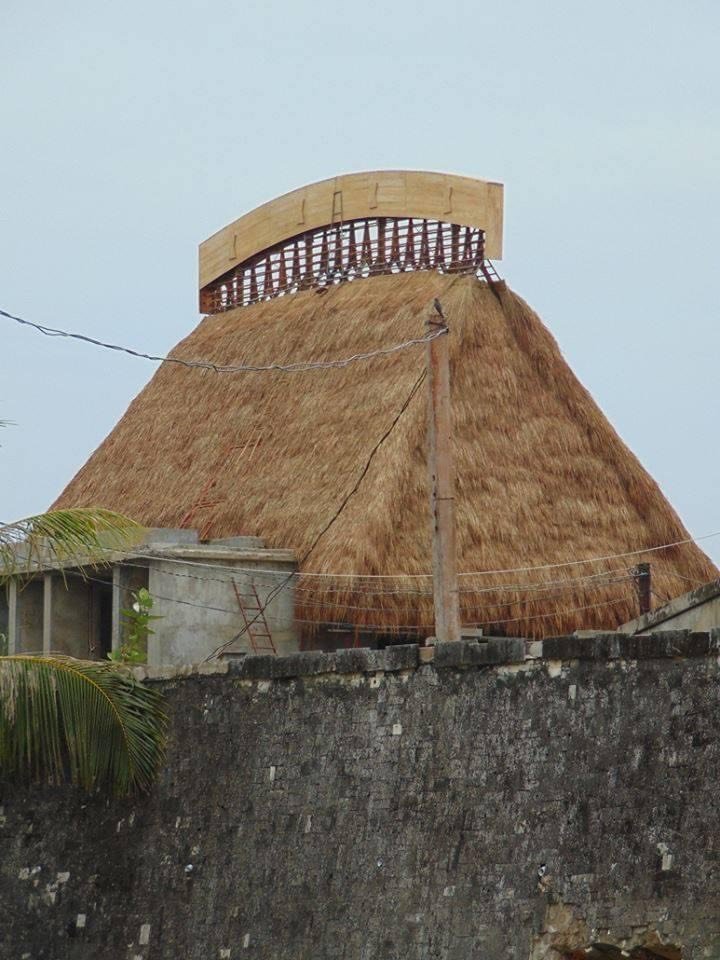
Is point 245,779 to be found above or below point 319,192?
below

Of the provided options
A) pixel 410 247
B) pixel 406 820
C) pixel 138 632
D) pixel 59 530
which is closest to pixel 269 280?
pixel 410 247

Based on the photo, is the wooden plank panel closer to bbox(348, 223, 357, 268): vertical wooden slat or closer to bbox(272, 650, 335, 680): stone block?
bbox(348, 223, 357, 268): vertical wooden slat

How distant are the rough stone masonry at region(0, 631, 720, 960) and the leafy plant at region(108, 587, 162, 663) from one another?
2.15 meters

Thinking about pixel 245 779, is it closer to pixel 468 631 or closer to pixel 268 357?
pixel 468 631

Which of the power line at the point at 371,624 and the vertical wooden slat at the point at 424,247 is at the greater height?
the vertical wooden slat at the point at 424,247

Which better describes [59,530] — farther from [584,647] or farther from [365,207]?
[365,207]

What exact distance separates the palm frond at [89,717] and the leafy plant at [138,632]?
172cm

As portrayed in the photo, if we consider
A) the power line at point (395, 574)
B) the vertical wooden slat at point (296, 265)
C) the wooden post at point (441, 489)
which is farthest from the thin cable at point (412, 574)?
the vertical wooden slat at point (296, 265)

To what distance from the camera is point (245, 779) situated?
15477 mm

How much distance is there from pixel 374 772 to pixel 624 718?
229 centimetres

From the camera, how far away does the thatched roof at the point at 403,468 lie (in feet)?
Answer: 68.0

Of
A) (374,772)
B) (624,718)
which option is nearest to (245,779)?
(374,772)

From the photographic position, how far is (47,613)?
22.0 meters

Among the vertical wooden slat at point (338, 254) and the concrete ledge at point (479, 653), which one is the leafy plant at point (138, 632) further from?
the vertical wooden slat at point (338, 254)
